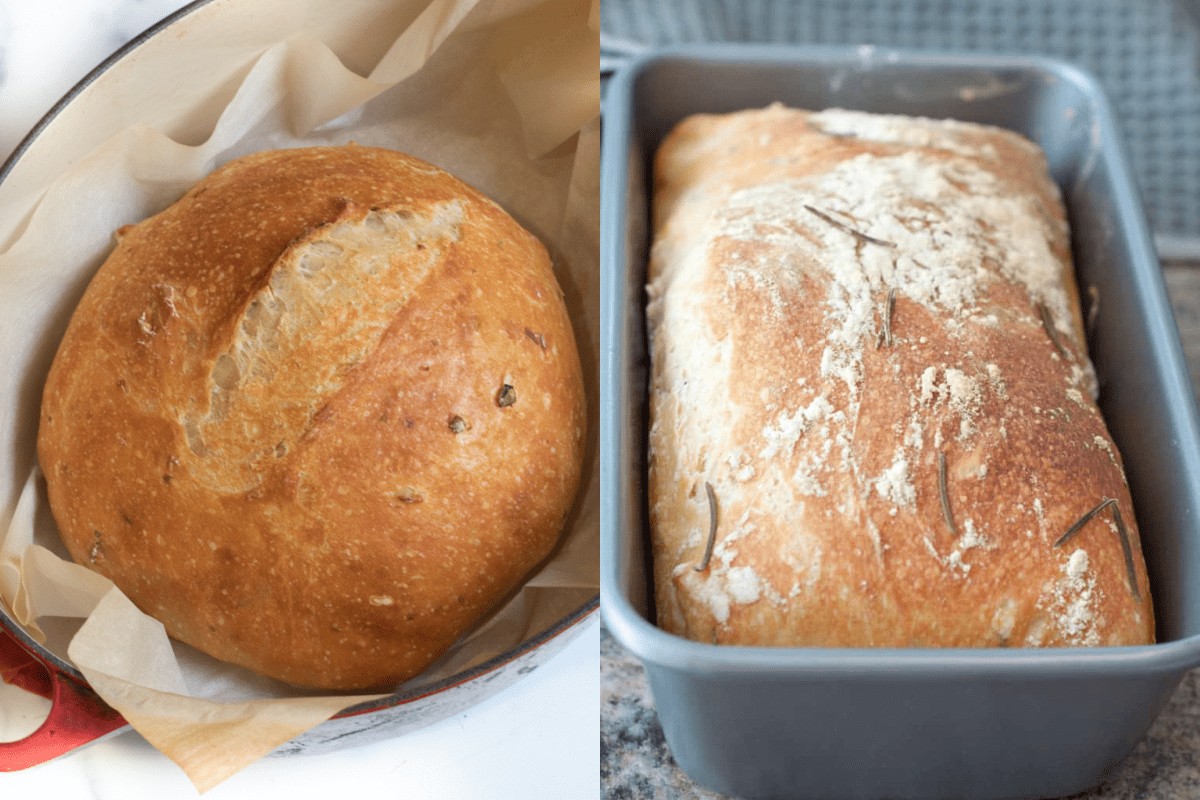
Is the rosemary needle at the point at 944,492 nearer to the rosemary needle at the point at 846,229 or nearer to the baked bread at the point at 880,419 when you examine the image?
the baked bread at the point at 880,419

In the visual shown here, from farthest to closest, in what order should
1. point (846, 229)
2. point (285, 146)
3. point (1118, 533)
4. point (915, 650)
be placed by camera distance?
point (285, 146), point (846, 229), point (1118, 533), point (915, 650)

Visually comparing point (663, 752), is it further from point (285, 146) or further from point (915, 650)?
point (285, 146)

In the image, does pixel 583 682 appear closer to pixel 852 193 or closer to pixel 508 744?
pixel 508 744

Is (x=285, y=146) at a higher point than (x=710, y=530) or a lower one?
higher

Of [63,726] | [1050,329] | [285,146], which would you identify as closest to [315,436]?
[63,726]

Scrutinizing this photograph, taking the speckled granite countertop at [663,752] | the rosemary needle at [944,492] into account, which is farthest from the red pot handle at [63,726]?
the rosemary needle at [944,492]

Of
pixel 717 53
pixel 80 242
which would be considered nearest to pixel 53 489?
pixel 80 242

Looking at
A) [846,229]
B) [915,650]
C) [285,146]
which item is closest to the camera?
[915,650]
